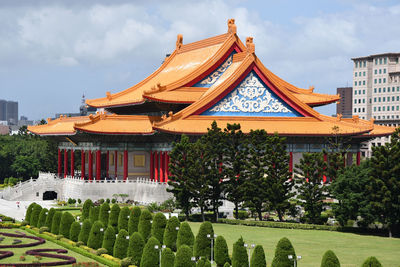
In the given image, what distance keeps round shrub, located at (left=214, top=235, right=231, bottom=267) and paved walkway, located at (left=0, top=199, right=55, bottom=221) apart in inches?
1007

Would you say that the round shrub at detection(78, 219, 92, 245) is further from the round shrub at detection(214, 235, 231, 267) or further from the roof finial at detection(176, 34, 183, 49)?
the roof finial at detection(176, 34, 183, 49)

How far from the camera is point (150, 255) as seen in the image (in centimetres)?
3784

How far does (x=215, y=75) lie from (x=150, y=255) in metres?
39.9

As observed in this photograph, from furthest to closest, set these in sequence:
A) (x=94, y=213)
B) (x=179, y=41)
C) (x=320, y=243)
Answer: (x=179, y=41) < (x=94, y=213) < (x=320, y=243)

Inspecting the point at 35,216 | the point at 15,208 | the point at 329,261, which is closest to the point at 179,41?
the point at 15,208

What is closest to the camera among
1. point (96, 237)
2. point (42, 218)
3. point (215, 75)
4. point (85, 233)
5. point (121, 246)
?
point (121, 246)

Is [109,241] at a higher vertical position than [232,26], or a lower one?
lower

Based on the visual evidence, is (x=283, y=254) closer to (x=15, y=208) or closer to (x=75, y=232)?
(x=75, y=232)

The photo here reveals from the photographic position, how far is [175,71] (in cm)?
8088

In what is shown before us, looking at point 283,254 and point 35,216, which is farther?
point 35,216

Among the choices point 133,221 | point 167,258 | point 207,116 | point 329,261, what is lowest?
point 167,258

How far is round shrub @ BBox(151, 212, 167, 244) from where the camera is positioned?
147ft

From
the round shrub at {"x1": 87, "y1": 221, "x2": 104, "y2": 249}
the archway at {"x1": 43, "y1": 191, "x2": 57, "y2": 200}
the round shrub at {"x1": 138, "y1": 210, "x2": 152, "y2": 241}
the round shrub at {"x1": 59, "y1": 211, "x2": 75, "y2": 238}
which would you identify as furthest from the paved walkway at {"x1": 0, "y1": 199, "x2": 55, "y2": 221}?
the round shrub at {"x1": 138, "y1": 210, "x2": 152, "y2": 241}

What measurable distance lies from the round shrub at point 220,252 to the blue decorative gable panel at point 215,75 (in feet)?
125
